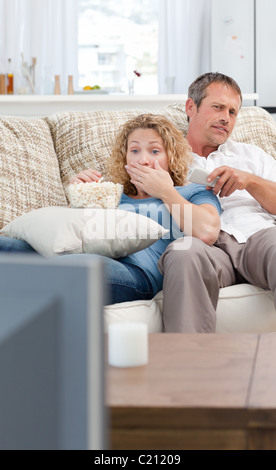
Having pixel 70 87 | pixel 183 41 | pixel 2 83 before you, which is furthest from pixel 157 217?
pixel 183 41

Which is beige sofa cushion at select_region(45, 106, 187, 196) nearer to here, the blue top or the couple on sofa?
the couple on sofa

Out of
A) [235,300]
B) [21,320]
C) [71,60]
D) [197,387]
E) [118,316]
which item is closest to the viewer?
[21,320]

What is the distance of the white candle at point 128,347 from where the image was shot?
1026mm

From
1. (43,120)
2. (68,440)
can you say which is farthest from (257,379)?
(43,120)

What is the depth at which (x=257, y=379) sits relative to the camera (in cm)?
96

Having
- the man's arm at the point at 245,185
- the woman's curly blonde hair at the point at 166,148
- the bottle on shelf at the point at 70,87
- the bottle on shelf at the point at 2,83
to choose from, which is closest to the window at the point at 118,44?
the bottle on shelf at the point at 70,87

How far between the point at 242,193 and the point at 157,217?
1.36 feet

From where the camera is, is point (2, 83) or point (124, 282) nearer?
point (124, 282)

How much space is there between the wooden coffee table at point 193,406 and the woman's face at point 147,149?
3.79ft

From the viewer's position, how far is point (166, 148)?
82.5 inches

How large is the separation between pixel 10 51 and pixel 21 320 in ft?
20.5

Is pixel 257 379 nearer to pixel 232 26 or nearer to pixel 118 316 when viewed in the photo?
pixel 118 316

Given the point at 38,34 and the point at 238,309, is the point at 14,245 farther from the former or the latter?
the point at 38,34

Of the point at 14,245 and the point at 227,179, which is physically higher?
the point at 227,179
